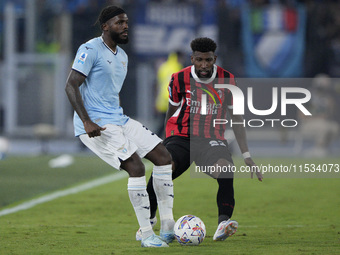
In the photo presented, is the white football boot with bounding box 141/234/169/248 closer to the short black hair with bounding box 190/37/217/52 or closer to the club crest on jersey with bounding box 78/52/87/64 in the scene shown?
the club crest on jersey with bounding box 78/52/87/64

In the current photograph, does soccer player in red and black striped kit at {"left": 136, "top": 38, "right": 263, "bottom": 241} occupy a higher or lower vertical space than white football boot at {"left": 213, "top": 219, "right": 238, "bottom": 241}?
higher

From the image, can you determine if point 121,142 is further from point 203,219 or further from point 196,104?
point 203,219

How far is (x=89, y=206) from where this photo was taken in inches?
380

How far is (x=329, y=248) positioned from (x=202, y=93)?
1.75 meters

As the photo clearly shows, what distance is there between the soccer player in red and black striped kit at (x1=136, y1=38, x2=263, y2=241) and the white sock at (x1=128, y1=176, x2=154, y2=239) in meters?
0.63

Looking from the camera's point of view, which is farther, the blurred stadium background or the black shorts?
the blurred stadium background

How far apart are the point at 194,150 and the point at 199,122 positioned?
10.0 inches

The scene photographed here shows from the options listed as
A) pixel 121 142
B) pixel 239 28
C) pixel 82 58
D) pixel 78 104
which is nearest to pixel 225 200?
pixel 121 142

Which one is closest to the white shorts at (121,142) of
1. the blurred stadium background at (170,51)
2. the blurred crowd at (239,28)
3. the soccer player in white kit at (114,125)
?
the soccer player in white kit at (114,125)

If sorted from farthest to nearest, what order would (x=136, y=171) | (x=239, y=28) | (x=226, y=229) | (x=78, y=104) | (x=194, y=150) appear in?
(x=239, y=28), (x=194, y=150), (x=226, y=229), (x=136, y=171), (x=78, y=104)

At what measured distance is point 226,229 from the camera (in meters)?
6.76

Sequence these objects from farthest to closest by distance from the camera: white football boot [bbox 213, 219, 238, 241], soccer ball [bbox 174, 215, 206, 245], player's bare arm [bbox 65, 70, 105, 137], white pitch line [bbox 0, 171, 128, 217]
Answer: white pitch line [bbox 0, 171, 128, 217], white football boot [bbox 213, 219, 238, 241], soccer ball [bbox 174, 215, 206, 245], player's bare arm [bbox 65, 70, 105, 137]

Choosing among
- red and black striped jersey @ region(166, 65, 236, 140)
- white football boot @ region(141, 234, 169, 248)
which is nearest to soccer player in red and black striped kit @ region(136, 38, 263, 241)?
red and black striped jersey @ region(166, 65, 236, 140)

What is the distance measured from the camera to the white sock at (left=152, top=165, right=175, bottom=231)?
268 inches
